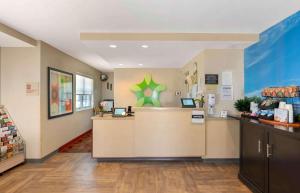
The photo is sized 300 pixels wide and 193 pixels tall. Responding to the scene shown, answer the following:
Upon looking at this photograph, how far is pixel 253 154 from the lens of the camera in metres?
2.94

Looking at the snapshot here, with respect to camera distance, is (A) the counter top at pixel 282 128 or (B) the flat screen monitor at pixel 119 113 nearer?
(A) the counter top at pixel 282 128

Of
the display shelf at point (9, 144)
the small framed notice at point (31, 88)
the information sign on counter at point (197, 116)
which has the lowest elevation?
the display shelf at point (9, 144)

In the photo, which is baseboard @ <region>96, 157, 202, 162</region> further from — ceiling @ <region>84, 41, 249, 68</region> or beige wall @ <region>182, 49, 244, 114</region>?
ceiling @ <region>84, 41, 249, 68</region>

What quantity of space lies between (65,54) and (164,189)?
416cm

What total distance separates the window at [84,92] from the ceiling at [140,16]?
2.72 m

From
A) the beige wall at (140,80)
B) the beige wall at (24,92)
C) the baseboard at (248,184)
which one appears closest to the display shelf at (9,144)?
the beige wall at (24,92)

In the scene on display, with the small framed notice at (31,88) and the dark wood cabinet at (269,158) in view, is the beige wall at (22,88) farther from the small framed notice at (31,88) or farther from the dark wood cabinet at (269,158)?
the dark wood cabinet at (269,158)

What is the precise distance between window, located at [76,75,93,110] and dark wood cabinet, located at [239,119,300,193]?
4.93m

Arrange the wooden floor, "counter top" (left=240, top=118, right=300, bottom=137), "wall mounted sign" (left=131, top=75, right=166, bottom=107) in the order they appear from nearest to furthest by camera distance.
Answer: "counter top" (left=240, top=118, right=300, bottom=137) → the wooden floor → "wall mounted sign" (left=131, top=75, right=166, bottom=107)

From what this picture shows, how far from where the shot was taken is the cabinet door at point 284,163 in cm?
208

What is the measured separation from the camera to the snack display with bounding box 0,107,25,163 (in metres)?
3.60

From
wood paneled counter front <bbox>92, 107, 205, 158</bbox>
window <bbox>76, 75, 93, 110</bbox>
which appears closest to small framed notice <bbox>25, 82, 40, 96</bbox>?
wood paneled counter front <bbox>92, 107, 205, 158</bbox>

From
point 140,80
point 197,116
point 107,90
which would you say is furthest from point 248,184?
point 107,90

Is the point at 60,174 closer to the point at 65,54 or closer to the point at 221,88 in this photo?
the point at 65,54
